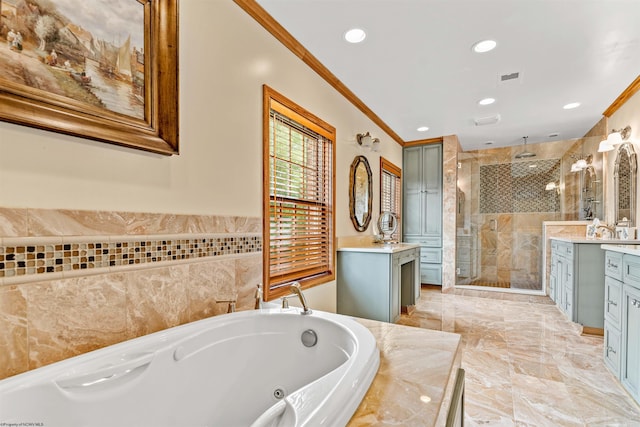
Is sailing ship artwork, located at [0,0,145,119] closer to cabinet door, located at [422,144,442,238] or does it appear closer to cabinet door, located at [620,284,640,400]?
cabinet door, located at [620,284,640,400]

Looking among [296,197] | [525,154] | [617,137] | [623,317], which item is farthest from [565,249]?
[296,197]

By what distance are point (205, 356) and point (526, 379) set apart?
2121 millimetres

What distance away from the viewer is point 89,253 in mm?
1099

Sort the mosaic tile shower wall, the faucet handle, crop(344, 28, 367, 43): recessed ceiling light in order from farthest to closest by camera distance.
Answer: the mosaic tile shower wall
crop(344, 28, 367, 43): recessed ceiling light
the faucet handle

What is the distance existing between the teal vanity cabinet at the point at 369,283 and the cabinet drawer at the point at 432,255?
2.00 meters

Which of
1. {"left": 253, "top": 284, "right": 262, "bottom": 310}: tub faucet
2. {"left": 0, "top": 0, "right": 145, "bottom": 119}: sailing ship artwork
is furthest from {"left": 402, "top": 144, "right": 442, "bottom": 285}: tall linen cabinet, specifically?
{"left": 0, "top": 0, "right": 145, "bottom": 119}: sailing ship artwork

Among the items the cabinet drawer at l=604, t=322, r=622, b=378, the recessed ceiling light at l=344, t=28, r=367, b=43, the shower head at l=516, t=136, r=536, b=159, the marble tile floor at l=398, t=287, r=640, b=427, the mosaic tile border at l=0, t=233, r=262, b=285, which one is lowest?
the marble tile floor at l=398, t=287, r=640, b=427

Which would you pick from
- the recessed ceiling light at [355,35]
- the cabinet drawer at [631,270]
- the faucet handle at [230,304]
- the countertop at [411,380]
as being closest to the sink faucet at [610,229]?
the cabinet drawer at [631,270]

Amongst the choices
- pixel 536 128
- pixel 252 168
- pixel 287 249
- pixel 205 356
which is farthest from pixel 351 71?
pixel 536 128

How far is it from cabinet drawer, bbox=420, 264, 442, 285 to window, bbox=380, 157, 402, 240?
0.69 meters

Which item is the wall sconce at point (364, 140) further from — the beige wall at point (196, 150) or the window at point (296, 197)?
the beige wall at point (196, 150)

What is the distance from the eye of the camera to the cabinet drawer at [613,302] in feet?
6.53

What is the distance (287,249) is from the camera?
2.26 meters

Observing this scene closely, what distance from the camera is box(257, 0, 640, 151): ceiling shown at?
74.5 inches
